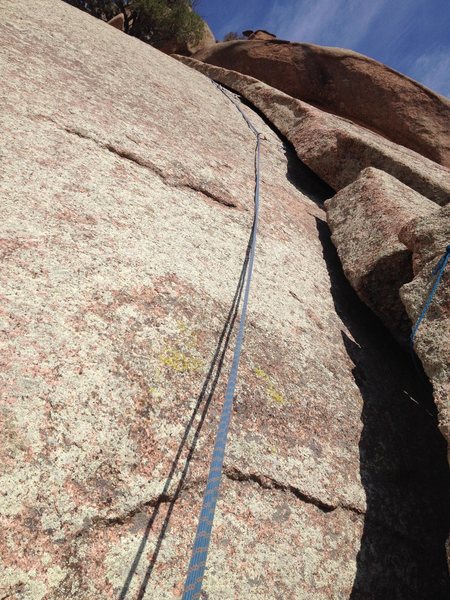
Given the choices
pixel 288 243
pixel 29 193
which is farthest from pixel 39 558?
pixel 288 243

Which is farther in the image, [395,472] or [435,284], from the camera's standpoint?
[435,284]

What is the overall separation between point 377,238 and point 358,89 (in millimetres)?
8669

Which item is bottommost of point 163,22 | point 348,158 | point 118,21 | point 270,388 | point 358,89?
point 270,388

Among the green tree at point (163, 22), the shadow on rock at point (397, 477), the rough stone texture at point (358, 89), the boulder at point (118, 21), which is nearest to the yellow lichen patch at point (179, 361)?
the shadow on rock at point (397, 477)

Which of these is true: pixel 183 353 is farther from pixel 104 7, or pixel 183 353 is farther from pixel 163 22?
pixel 104 7

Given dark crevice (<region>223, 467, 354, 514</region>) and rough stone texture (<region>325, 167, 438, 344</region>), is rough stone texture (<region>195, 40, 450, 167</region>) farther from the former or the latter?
dark crevice (<region>223, 467, 354, 514</region>)

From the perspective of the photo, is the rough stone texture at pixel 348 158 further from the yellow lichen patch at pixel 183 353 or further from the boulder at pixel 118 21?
the boulder at pixel 118 21

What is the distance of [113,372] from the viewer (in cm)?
176

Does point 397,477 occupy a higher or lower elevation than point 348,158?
lower

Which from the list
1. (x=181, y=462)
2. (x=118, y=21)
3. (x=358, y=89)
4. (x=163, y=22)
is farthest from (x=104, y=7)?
(x=181, y=462)

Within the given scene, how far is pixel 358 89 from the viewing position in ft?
33.3

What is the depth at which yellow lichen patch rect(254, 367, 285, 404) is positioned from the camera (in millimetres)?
2148

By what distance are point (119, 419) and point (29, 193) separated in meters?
1.48

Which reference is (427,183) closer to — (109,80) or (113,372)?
(109,80)
